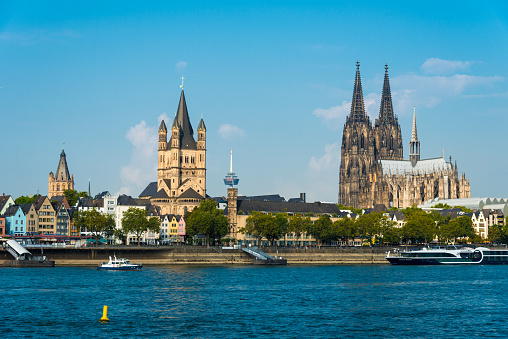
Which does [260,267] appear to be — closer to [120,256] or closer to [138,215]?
[120,256]

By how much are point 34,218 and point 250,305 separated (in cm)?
10986

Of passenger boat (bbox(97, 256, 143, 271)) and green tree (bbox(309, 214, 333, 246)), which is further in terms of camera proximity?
green tree (bbox(309, 214, 333, 246))

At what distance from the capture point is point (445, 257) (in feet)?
500

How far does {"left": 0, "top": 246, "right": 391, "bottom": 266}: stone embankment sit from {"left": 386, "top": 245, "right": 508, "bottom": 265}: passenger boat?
6048 millimetres

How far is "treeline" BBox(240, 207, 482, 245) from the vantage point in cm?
17050

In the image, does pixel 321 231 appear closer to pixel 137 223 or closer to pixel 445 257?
pixel 445 257

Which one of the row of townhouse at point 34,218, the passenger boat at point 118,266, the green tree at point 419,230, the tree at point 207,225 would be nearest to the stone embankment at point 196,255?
the passenger boat at point 118,266

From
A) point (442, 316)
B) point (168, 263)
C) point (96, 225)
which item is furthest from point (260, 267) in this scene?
point (442, 316)

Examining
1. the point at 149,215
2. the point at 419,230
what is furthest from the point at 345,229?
the point at 149,215

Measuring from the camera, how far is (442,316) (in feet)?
223

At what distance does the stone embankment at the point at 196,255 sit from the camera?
13550 centimetres

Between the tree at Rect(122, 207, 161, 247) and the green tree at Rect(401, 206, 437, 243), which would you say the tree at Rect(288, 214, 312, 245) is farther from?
the tree at Rect(122, 207, 161, 247)

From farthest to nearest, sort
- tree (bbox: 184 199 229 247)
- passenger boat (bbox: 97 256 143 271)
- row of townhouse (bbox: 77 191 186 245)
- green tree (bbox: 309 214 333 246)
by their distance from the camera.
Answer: row of townhouse (bbox: 77 191 186 245) < green tree (bbox: 309 214 333 246) < tree (bbox: 184 199 229 247) < passenger boat (bbox: 97 256 143 271)

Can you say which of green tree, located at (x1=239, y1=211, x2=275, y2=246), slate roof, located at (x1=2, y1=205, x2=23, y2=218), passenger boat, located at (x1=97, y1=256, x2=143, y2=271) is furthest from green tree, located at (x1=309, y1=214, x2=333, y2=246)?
slate roof, located at (x1=2, y1=205, x2=23, y2=218)
